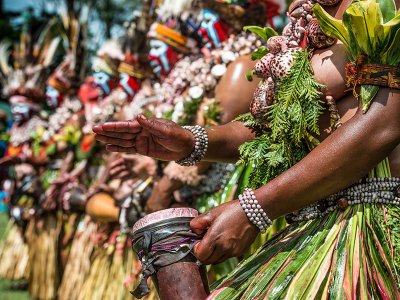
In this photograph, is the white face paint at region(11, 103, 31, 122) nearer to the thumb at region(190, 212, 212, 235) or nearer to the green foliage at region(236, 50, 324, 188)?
the green foliage at region(236, 50, 324, 188)

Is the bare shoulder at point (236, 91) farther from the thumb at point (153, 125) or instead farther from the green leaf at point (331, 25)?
the green leaf at point (331, 25)

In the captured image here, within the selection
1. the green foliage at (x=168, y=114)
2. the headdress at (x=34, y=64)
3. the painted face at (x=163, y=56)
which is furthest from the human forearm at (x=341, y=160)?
the headdress at (x=34, y=64)

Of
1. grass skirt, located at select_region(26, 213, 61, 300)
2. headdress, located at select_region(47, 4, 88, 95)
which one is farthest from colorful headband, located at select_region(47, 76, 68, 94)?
grass skirt, located at select_region(26, 213, 61, 300)

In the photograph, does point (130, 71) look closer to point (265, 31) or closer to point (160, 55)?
point (160, 55)

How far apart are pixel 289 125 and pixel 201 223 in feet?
1.18

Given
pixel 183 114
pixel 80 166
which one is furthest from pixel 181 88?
pixel 80 166

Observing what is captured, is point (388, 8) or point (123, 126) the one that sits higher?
point (388, 8)

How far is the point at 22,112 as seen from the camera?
689 centimetres

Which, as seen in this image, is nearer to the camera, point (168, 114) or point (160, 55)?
point (168, 114)

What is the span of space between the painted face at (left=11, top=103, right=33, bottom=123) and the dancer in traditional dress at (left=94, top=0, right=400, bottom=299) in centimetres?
528

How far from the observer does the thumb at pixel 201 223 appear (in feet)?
5.30

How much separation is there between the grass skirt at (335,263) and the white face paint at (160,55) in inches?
90.6

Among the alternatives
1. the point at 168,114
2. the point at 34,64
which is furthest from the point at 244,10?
the point at 34,64

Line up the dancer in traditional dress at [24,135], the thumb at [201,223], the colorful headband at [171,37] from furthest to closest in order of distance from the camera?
the dancer in traditional dress at [24,135] → the colorful headband at [171,37] → the thumb at [201,223]
